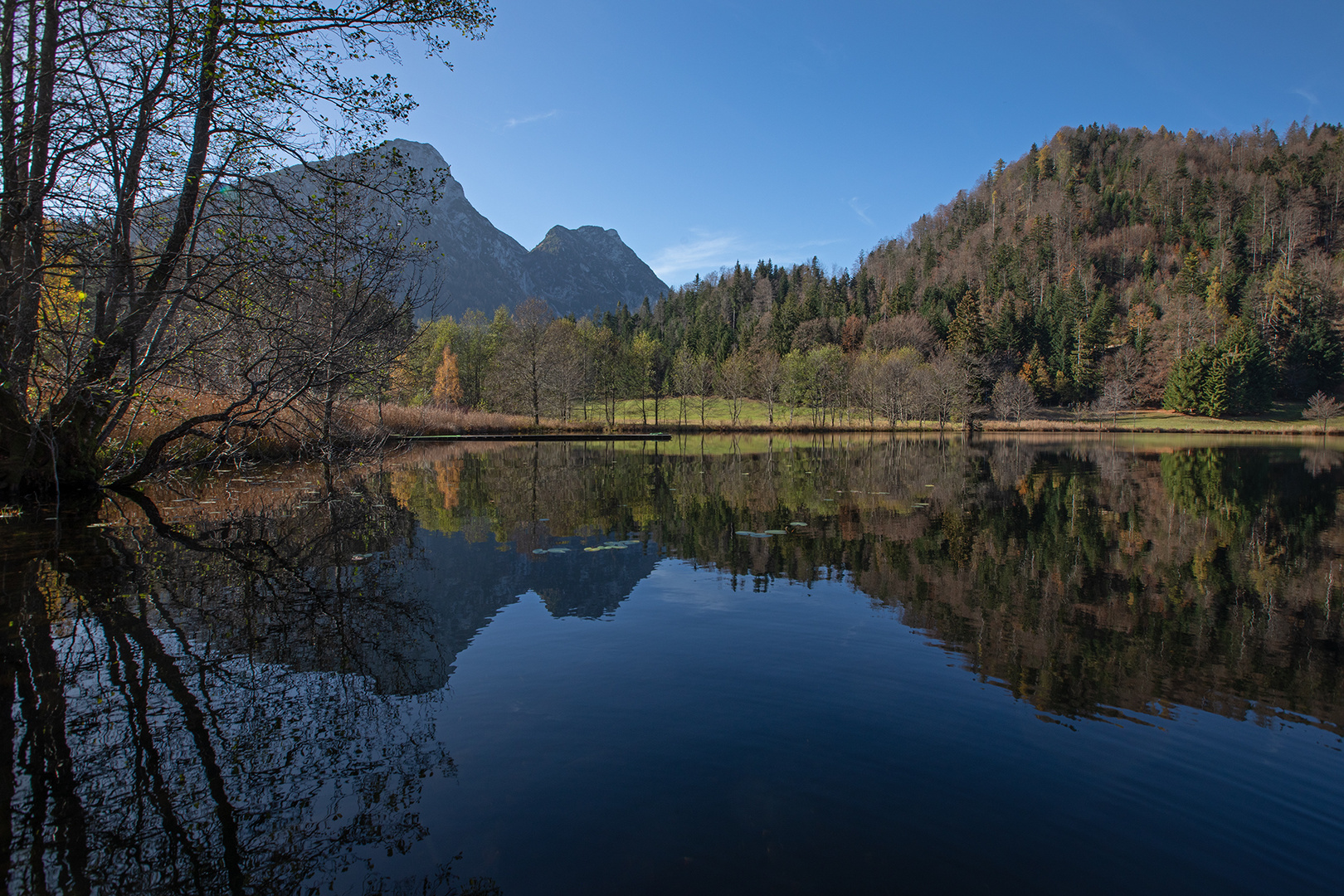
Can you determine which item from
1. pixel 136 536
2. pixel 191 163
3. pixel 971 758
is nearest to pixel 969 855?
pixel 971 758

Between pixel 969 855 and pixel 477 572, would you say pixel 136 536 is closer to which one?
pixel 477 572

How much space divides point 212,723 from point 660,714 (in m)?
3.46

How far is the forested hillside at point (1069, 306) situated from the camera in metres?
86.0

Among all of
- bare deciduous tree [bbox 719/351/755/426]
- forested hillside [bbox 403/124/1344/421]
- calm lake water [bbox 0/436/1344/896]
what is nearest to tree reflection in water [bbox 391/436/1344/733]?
calm lake water [bbox 0/436/1344/896]

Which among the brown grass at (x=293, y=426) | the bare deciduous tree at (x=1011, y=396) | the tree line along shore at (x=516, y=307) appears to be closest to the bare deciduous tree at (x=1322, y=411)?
the tree line along shore at (x=516, y=307)

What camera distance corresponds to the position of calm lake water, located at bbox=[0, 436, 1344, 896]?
146 inches

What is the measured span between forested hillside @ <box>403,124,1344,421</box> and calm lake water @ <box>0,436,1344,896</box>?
2267 inches

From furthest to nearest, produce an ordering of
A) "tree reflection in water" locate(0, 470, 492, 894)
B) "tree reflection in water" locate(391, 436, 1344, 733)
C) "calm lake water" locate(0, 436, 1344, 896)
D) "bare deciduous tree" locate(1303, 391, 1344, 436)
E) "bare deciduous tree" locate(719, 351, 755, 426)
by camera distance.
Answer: "bare deciduous tree" locate(719, 351, 755, 426) < "bare deciduous tree" locate(1303, 391, 1344, 436) < "tree reflection in water" locate(391, 436, 1344, 733) < "calm lake water" locate(0, 436, 1344, 896) < "tree reflection in water" locate(0, 470, 492, 894)

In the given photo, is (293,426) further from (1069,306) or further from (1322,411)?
(1069,306)

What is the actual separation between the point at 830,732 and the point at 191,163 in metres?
13.9

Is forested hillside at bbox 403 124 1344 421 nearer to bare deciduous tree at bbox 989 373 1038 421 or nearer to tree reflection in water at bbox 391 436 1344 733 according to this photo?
bare deciduous tree at bbox 989 373 1038 421

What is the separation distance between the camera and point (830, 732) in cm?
530

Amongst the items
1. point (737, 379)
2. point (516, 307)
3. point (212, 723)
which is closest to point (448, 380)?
point (516, 307)

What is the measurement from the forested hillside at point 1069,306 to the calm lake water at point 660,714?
5758cm
